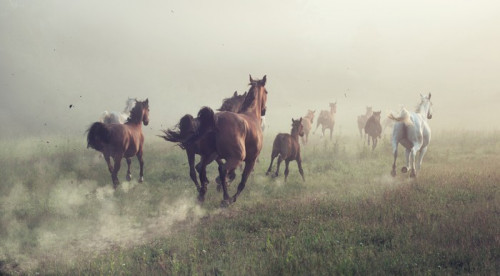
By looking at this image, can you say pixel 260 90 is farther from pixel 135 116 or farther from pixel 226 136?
pixel 135 116

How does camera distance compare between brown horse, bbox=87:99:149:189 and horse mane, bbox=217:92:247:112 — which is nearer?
horse mane, bbox=217:92:247:112

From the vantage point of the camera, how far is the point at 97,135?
10203 mm

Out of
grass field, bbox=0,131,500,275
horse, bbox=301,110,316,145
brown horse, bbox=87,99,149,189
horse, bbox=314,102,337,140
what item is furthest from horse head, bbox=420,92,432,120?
horse, bbox=314,102,337,140

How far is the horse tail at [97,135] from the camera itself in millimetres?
10094

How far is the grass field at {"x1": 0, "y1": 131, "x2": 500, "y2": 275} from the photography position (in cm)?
470

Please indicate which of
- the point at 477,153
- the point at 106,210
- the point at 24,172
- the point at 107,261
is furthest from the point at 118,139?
the point at 477,153

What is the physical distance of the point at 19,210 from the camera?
8383 millimetres

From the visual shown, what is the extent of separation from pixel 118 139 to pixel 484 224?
30.1ft

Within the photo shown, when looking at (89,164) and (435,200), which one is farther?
(89,164)

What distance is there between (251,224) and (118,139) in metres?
5.81

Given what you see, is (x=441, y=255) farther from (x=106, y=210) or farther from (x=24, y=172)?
(x=24, y=172)

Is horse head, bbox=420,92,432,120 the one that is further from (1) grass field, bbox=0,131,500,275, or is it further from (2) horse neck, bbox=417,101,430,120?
(1) grass field, bbox=0,131,500,275

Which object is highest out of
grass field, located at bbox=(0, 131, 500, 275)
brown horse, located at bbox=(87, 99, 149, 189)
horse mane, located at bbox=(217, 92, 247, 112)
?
horse mane, located at bbox=(217, 92, 247, 112)

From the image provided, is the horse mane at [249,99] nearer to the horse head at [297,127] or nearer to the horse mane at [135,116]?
the horse head at [297,127]
